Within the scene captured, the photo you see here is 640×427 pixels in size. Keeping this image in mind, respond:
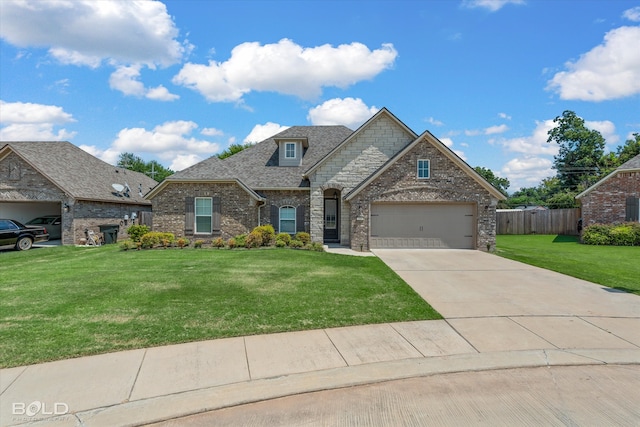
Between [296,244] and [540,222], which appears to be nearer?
[296,244]

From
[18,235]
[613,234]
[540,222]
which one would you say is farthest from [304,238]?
[540,222]

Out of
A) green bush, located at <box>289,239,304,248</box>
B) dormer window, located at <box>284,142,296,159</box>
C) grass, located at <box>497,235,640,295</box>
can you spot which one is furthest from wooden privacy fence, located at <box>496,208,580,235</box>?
green bush, located at <box>289,239,304,248</box>

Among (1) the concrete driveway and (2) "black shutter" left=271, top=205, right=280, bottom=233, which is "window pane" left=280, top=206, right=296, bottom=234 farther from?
(1) the concrete driveway

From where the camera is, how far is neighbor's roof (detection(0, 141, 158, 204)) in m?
19.5

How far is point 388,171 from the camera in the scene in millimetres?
17453

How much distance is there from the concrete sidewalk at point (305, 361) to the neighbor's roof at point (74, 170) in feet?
50.2

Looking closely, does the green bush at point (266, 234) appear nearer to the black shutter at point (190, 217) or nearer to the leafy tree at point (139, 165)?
the black shutter at point (190, 217)

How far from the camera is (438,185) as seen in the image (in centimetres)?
1742

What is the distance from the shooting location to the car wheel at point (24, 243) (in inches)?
718

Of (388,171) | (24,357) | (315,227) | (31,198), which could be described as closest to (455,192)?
(388,171)

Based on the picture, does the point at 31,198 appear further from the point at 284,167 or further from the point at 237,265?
the point at 237,265

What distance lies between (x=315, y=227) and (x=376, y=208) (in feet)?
11.3

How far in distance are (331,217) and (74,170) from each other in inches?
628

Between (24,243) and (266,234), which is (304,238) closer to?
(266,234)
